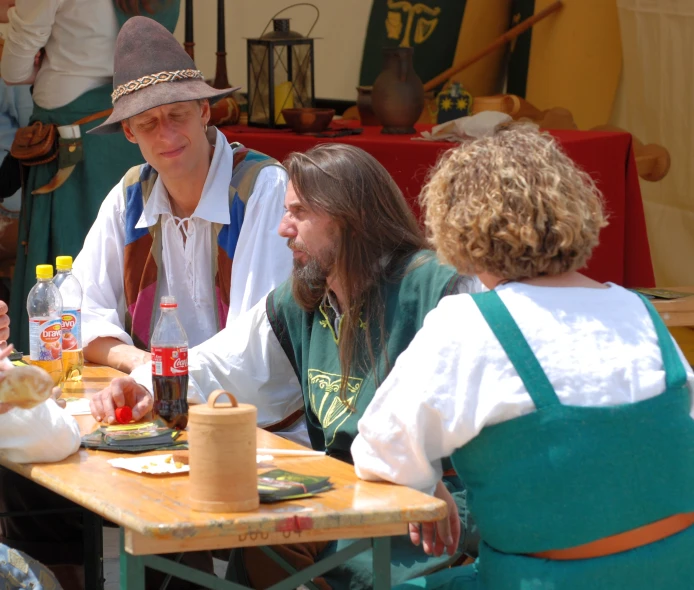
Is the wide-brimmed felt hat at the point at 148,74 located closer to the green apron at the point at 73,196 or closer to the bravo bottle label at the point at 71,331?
the bravo bottle label at the point at 71,331

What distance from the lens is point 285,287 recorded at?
249cm

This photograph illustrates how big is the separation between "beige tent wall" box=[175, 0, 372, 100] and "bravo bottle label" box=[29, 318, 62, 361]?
12.4 ft

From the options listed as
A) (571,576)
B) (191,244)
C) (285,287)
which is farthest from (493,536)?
(191,244)

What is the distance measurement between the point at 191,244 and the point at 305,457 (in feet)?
3.73

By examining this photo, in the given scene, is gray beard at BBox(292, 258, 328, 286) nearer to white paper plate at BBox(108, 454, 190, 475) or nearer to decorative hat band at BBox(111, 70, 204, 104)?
white paper plate at BBox(108, 454, 190, 475)

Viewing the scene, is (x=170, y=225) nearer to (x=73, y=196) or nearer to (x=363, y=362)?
(x=363, y=362)

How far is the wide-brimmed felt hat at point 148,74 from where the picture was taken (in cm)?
296

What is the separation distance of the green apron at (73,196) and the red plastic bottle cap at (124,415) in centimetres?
232

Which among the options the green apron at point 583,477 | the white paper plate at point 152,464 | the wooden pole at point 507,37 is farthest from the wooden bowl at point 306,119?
the green apron at point 583,477

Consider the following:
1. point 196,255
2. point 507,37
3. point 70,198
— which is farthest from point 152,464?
point 507,37

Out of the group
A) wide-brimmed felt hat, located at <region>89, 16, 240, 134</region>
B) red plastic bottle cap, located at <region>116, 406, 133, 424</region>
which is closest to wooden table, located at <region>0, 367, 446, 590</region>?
red plastic bottle cap, located at <region>116, 406, 133, 424</region>

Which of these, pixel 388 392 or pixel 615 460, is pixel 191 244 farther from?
pixel 615 460

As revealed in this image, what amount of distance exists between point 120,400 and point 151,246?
888 millimetres

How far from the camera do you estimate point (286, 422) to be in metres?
2.66
